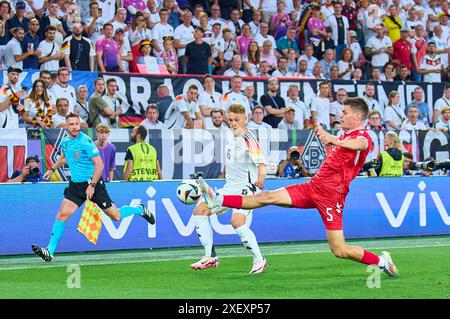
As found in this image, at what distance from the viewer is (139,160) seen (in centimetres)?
1891

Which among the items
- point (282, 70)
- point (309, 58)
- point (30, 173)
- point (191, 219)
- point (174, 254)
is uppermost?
point (309, 58)

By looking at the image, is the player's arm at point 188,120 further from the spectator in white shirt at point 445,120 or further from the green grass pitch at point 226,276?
the spectator in white shirt at point 445,120

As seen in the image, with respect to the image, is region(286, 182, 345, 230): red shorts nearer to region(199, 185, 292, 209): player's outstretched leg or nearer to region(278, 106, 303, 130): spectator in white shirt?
region(199, 185, 292, 209): player's outstretched leg

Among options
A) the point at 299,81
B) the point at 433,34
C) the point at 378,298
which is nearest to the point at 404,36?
the point at 433,34

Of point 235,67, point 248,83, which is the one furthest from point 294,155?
point 235,67

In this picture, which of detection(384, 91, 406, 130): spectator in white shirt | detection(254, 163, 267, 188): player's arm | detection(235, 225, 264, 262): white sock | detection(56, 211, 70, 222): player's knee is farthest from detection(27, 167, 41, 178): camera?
detection(384, 91, 406, 130): spectator in white shirt

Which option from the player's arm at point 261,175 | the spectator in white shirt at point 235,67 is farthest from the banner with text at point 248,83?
the player's arm at point 261,175

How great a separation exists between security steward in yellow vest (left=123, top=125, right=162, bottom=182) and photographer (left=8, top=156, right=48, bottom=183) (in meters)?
1.68

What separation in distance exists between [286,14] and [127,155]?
8812mm

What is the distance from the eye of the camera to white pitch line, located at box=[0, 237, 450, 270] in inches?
613

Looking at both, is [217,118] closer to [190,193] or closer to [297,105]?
[297,105]

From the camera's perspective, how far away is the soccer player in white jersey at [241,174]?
13867 mm

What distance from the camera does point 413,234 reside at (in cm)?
2070

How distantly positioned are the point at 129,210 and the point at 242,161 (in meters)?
3.01
